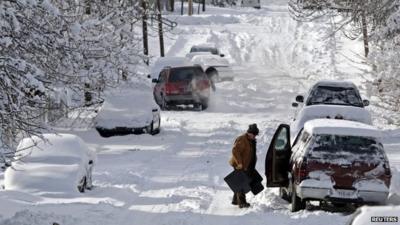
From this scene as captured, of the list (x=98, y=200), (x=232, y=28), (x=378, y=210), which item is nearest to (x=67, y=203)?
(x=98, y=200)

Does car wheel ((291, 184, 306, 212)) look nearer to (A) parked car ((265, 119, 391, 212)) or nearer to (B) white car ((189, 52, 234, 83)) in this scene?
(A) parked car ((265, 119, 391, 212))

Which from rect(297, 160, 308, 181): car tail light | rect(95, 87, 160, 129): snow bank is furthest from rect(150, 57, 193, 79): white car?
rect(297, 160, 308, 181): car tail light

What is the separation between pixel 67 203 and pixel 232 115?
1698cm

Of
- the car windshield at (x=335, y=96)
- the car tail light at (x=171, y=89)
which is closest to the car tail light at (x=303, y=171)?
the car windshield at (x=335, y=96)

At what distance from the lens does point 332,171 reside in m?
12.7

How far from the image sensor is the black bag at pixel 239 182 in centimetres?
1403

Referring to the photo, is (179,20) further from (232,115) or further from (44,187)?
(44,187)

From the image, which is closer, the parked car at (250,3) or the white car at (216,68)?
the white car at (216,68)

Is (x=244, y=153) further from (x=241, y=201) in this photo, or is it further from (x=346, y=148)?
(x=346, y=148)

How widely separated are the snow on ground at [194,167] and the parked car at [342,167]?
39 cm

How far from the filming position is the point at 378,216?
19.2 feet

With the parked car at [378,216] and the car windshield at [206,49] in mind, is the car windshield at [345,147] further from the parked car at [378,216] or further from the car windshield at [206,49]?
the car windshield at [206,49]

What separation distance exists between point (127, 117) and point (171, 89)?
21.6 feet

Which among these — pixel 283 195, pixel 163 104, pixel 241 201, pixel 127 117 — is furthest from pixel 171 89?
pixel 241 201
